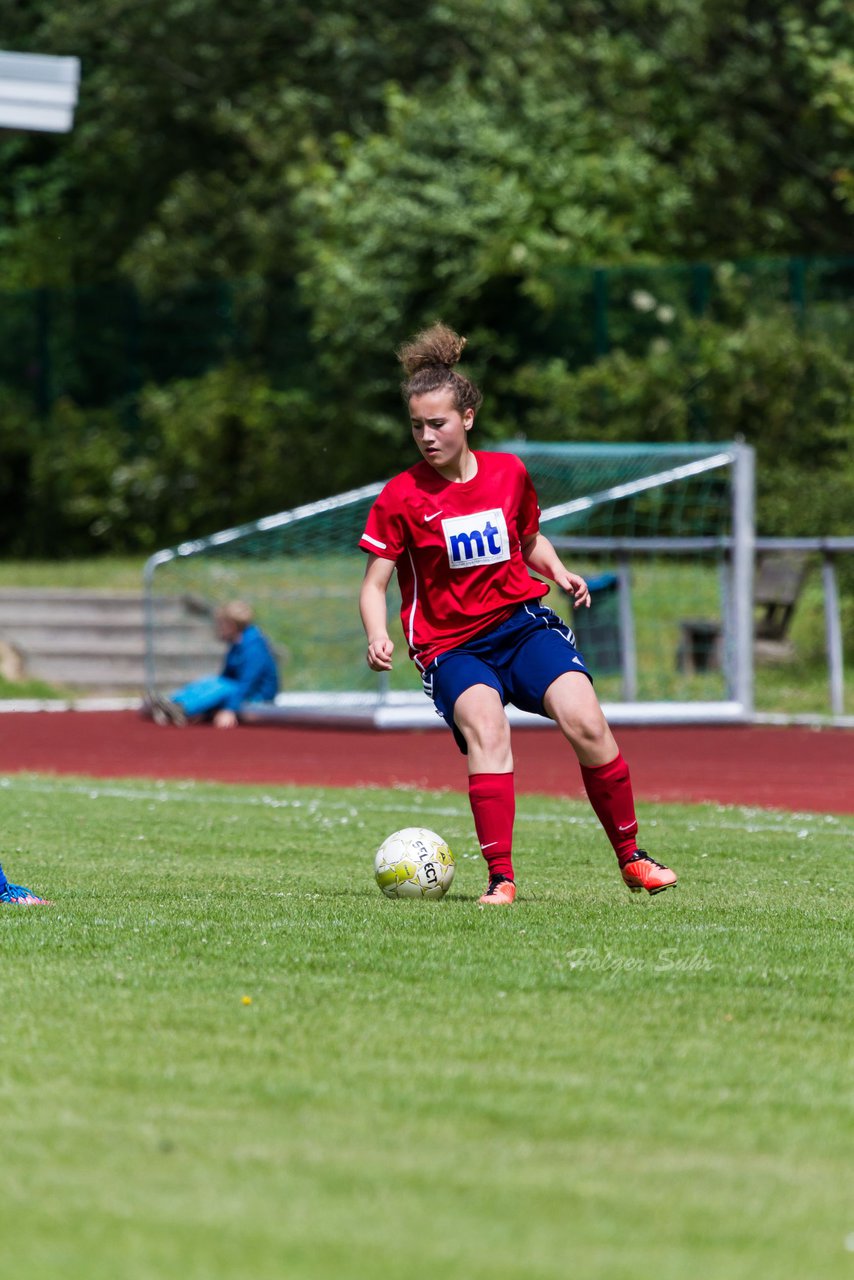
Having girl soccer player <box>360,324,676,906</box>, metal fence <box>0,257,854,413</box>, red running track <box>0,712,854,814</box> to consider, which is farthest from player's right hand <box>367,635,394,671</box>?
metal fence <box>0,257,854,413</box>

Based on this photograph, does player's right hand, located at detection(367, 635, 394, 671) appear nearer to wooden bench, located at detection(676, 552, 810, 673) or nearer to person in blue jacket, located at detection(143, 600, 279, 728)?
person in blue jacket, located at detection(143, 600, 279, 728)

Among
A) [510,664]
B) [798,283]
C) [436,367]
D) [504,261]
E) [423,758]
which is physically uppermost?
[504,261]

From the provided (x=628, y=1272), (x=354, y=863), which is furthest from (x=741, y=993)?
(x=354, y=863)

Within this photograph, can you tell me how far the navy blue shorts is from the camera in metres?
7.34

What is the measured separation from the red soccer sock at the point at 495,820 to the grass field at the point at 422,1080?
17 cm

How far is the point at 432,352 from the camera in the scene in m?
7.54

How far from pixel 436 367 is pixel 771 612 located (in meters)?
13.3

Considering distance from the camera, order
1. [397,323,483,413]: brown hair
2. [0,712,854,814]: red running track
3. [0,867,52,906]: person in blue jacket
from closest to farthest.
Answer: [0,867,52,906]: person in blue jacket, [397,323,483,413]: brown hair, [0,712,854,814]: red running track

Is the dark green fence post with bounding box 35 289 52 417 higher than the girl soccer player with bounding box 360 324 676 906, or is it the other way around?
the dark green fence post with bounding box 35 289 52 417

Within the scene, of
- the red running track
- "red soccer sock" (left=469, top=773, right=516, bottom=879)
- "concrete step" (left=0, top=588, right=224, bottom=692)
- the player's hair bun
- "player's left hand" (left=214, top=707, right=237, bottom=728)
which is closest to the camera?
"red soccer sock" (left=469, top=773, right=516, bottom=879)

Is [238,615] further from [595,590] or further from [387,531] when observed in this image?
[387,531]

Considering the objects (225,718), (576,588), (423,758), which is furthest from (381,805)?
(225,718)

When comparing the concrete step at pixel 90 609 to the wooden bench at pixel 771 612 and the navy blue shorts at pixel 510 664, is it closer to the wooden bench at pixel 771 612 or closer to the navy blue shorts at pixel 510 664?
the wooden bench at pixel 771 612

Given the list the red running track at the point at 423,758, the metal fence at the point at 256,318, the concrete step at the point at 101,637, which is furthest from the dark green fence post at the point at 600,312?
the red running track at the point at 423,758
